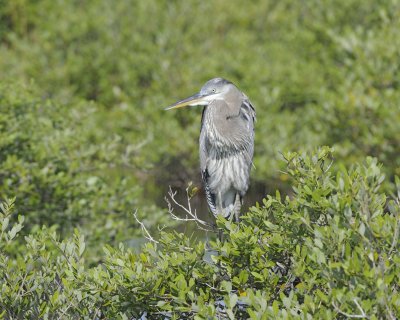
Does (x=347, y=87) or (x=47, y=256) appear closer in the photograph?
(x=47, y=256)

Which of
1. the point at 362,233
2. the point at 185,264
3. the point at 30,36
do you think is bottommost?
the point at 30,36

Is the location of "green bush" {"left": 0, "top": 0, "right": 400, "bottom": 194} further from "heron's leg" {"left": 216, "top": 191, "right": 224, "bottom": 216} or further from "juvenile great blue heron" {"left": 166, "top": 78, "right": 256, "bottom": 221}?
"heron's leg" {"left": 216, "top": 191, "right": 224, "bottom": 216}

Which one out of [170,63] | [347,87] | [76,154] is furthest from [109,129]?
[76,154]

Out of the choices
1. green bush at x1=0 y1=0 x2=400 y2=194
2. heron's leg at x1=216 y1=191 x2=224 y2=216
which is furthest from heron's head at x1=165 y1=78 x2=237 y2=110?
green bush at x1=0 y1=0 x2=400 y2=194

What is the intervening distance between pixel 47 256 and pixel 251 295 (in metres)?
1.39

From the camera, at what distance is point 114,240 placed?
7.52 metres

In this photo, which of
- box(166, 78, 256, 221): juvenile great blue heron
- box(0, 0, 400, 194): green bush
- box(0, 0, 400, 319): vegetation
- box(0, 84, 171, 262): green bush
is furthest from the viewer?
box(0, 0, 400, 194): green bush

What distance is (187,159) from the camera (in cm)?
1266

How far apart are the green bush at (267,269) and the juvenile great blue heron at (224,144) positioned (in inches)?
68.9

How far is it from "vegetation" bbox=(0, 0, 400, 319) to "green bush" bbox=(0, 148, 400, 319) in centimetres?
1

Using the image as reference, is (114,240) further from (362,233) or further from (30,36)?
(30,36)

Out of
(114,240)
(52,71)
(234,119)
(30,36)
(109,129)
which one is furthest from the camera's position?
(30,36)

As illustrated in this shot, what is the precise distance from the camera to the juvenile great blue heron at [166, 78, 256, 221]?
20.6 ft

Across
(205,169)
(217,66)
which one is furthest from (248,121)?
(217,66)
